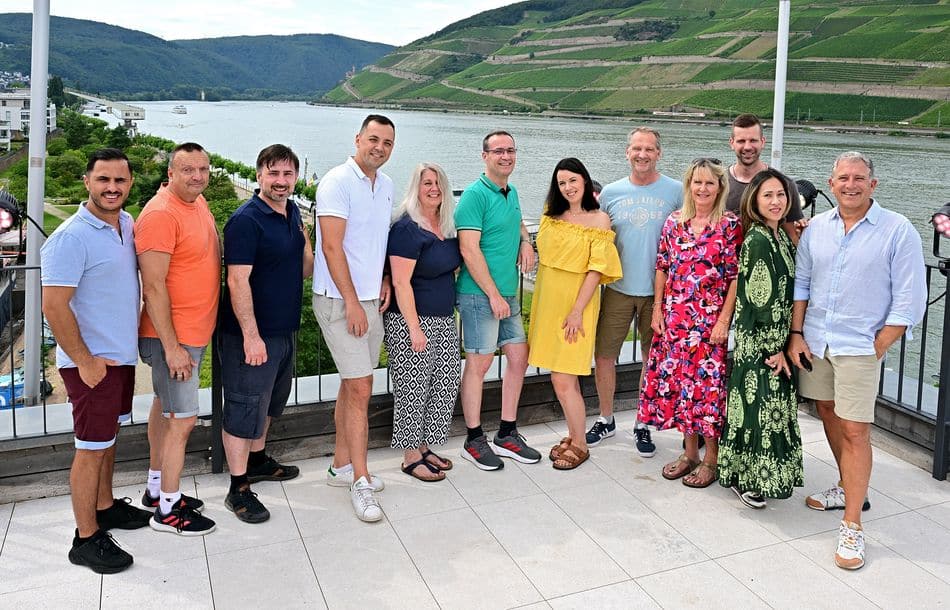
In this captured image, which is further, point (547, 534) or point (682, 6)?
point (682, 6)

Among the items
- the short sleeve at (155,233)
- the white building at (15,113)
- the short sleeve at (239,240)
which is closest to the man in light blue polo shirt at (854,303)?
the short sleeve at (239,240)

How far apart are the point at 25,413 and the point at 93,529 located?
0.87 m

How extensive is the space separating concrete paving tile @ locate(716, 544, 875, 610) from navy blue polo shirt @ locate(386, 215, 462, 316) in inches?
59.8

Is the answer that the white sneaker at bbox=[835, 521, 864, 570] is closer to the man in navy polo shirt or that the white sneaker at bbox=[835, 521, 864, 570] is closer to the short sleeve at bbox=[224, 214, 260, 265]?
the man in navy polo shirt

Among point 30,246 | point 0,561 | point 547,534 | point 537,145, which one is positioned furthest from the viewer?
point 537,145

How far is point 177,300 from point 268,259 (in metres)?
0.36

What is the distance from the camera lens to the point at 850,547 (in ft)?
9.01

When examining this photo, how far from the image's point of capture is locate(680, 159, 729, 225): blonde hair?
10.5ft

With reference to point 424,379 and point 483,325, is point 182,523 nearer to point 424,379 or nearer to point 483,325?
point 424,379

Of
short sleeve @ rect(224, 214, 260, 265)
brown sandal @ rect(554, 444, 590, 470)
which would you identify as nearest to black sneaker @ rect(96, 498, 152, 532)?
short sleeve @ rect(224, 214, 260, 265)

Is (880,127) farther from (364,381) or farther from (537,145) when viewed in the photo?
(364,381)

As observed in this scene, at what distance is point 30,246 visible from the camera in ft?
14.1

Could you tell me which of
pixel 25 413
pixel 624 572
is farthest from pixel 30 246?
pixel 624 572

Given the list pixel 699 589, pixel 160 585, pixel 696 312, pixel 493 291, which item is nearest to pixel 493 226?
pixel 493 291
